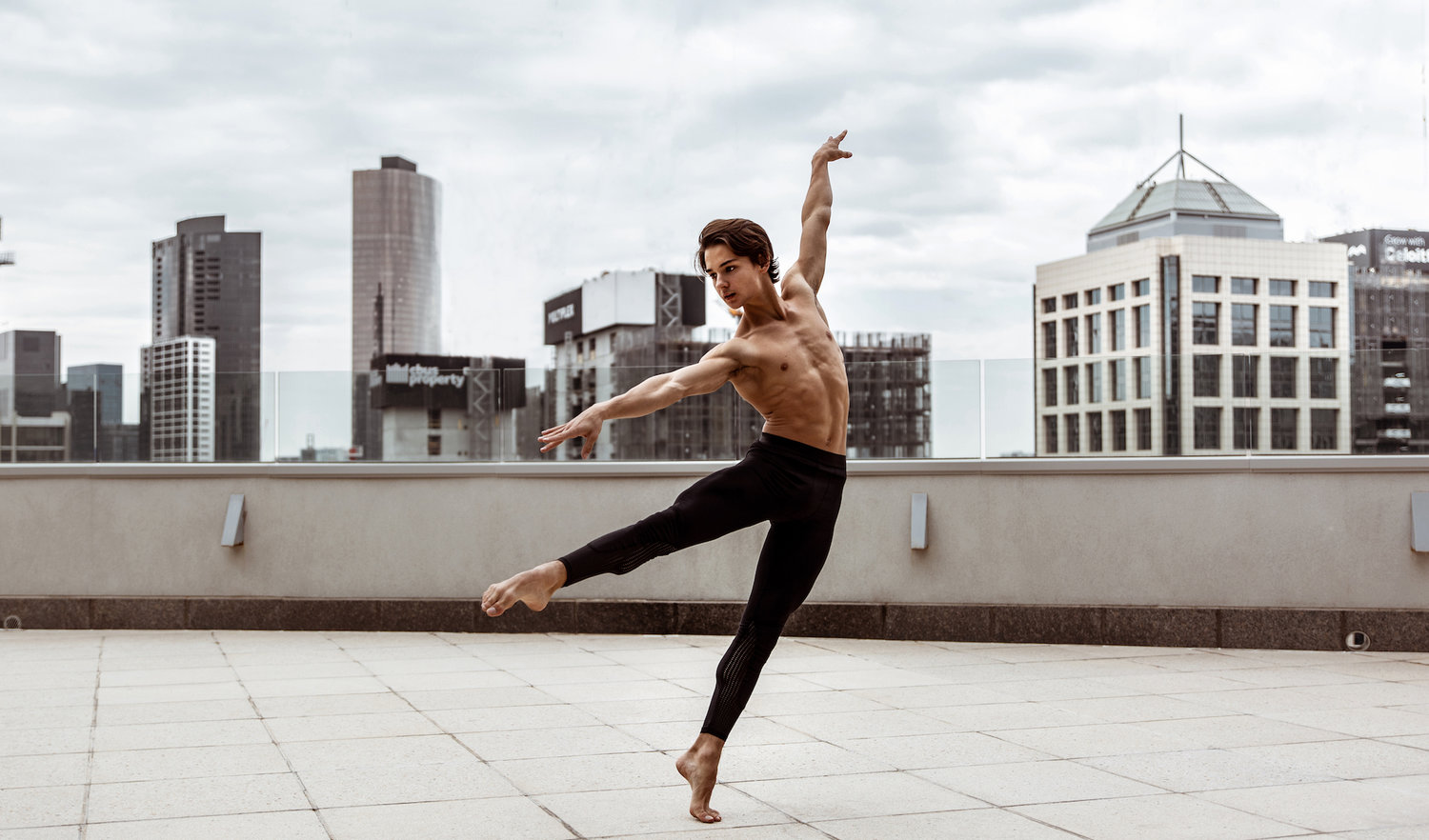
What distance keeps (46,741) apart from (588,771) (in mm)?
2429

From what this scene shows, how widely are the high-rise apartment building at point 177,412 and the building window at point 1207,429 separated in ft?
24.2

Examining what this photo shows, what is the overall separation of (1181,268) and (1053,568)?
11826 cm

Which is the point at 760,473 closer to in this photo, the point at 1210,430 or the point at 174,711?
the point at 174,711

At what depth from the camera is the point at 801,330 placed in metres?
4.14

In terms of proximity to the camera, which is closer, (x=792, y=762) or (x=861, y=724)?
(x=792, y=762)

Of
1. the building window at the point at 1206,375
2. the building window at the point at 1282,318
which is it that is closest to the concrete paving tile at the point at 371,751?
the building window at the point at 1206,375

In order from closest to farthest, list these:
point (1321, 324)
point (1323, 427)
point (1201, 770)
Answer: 1. point (1201, 770)
2. point (1323, 427)
3. point (1321, 324)

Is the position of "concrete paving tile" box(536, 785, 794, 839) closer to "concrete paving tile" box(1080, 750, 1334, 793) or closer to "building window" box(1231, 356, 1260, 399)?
"concrete paving tile" box(1080, 750, 1334, 793)

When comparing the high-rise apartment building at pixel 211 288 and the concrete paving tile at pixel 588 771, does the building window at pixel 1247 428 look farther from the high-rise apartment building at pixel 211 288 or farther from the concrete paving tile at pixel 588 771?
the high-rise apartment building at pixel 211 288

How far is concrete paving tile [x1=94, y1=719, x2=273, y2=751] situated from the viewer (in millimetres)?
4977

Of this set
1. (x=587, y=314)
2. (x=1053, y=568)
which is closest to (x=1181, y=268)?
(x=587, y=314)

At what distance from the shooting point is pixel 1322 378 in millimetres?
8414

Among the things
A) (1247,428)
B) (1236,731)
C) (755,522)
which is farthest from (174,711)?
(1247,428)

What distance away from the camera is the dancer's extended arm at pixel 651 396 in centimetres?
338
